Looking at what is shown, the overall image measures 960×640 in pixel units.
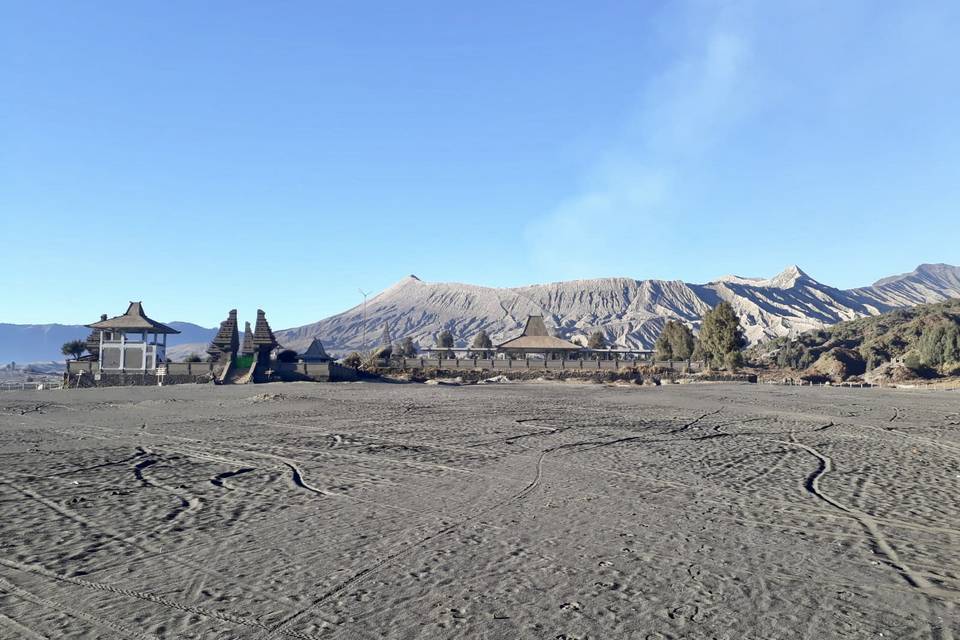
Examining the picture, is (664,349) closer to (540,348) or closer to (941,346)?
(540,348)

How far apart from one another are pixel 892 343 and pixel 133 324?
279 feet

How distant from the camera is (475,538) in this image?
6.41 metres

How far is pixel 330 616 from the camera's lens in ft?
14.6

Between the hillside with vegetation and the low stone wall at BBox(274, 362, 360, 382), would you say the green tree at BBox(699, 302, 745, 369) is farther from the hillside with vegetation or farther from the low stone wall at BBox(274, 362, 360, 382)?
the low stone wall at BBox(274, 362, 360, 382)

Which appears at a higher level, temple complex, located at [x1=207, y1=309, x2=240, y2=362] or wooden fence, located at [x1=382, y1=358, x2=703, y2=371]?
temple complex, located at [x1=207, y1=309, x2=240, y2=362]

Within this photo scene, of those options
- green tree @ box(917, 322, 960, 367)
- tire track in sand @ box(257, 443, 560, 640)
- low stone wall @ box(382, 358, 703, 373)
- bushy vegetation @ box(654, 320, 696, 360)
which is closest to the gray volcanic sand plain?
tire track in sand @ box(257, 443, 560, 640)

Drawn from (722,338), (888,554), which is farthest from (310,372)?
(888,554)

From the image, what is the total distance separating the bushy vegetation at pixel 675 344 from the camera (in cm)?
7750

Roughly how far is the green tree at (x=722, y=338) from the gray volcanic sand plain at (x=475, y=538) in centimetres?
5423

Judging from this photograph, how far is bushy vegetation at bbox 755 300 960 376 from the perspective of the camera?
61406 millimetres

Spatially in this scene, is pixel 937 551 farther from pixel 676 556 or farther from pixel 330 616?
pixel 330 616

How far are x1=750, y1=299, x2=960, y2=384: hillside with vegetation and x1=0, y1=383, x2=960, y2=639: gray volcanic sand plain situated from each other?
172 ft

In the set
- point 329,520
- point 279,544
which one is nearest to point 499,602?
point 279,544

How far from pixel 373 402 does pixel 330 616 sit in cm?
2218
